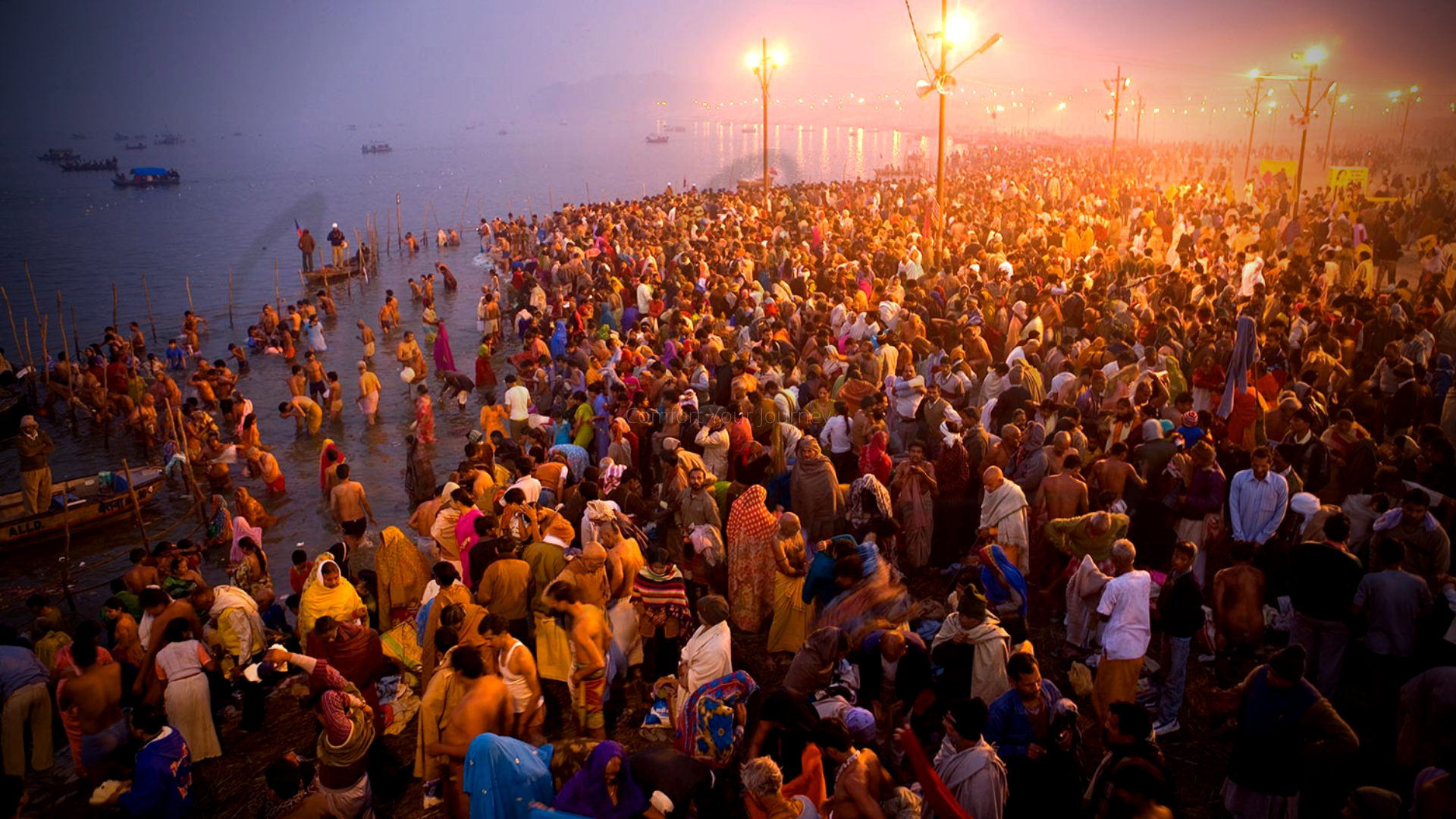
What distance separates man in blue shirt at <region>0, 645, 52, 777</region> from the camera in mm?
6176

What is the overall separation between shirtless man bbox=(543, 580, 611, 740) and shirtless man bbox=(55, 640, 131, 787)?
3083 mm

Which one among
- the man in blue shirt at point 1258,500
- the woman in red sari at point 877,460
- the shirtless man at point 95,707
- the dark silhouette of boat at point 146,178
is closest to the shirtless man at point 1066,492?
the man in blue shirt at point 1258,500

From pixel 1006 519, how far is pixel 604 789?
12.1 feet

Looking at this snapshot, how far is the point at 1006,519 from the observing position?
659 cm

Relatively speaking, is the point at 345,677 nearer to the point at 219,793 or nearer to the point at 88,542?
the point at 219,793

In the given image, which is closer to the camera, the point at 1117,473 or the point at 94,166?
the point at 1117,473

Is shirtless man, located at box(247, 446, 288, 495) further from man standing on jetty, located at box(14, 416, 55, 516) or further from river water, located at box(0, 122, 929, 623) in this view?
man standing on jetty, located at box(14, 416, 55, 516)

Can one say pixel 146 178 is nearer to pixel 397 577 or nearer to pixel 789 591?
pixel 397 577

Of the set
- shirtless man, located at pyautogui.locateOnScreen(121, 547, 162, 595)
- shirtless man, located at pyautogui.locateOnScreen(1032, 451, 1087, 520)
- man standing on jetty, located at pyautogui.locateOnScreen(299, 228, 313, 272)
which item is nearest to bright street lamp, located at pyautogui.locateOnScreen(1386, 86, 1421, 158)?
shirtless man, located at pyautogui.locateOnScreen(1032, 451, 1087, 520)

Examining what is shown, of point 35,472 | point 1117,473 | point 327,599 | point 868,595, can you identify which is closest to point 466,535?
point 327,599

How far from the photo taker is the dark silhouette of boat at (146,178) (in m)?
97.0

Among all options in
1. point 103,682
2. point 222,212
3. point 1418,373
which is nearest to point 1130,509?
point 1418,373

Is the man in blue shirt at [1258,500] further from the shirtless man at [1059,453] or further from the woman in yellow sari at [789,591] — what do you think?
the woman in yellow sari at [789,591]

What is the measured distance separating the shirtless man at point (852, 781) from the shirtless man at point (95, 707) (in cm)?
491
